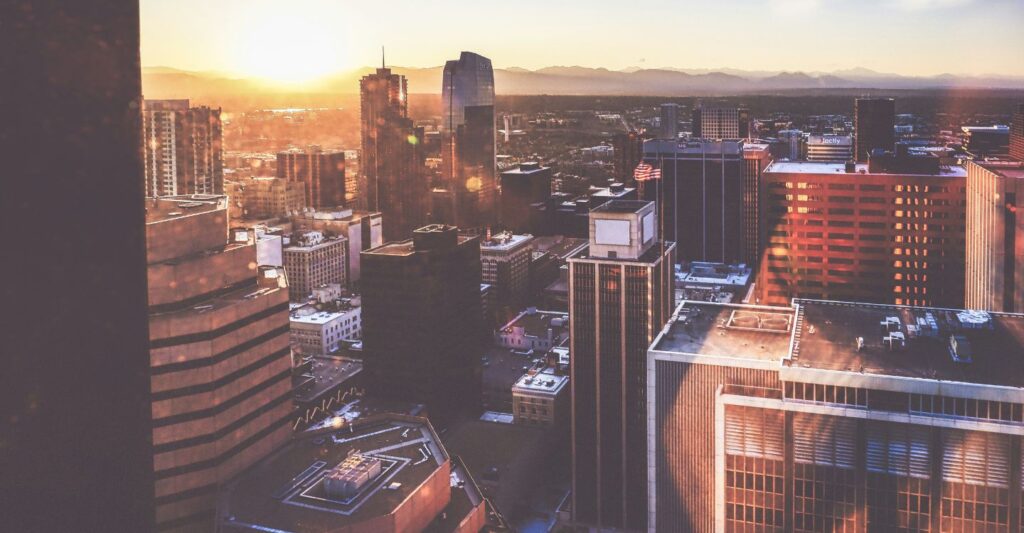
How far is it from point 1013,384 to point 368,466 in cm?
1208

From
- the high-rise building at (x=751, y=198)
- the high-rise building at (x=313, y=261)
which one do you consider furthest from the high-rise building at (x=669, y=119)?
the high-rise building at (x=313, y=261)

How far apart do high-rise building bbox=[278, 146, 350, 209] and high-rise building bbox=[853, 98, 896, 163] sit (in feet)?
126

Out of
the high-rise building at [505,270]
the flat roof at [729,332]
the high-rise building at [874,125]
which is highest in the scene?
the high-rise building at [874,125]

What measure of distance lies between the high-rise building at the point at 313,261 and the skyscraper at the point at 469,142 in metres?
12.9

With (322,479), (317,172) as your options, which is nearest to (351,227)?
(317,172)

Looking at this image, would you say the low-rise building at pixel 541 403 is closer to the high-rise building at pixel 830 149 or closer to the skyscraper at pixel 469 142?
A: the high-rise building at pixel 830 149

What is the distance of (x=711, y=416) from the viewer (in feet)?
56.6

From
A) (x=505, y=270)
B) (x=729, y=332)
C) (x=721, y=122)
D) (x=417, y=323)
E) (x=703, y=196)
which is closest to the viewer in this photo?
(x=729, y=332)

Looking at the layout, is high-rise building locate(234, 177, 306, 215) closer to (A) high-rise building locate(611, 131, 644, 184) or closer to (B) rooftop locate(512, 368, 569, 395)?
(A) high-rise building locate(611, 131, 644, 184)

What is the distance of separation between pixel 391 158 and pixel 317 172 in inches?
248

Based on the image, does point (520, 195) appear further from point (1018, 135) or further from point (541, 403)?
point (541, 403)

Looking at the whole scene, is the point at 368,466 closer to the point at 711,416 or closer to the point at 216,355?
the point at 216,355

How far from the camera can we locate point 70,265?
1330 millimetres

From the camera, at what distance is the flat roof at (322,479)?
56.3 ft
